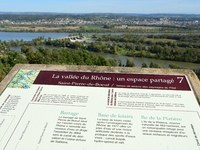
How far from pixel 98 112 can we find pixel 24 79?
2179 millimetres

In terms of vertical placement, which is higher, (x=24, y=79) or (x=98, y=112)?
(x=24, y=79)

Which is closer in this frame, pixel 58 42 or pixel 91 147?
pixel 91 147

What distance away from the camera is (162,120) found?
3439 millimetres

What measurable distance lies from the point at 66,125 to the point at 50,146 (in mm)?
466

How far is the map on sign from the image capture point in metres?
4.33

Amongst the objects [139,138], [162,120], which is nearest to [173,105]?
[162,120]

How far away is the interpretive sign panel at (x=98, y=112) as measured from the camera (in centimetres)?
320

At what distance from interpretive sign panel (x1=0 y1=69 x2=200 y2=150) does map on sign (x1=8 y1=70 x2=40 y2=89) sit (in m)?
0.02

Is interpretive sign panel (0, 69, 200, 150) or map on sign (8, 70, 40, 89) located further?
map on sign (8, 70, 40, 89)

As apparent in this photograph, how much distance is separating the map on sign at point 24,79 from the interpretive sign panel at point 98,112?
0.02 m

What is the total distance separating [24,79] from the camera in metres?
4.51

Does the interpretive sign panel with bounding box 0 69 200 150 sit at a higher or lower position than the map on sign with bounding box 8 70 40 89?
lower

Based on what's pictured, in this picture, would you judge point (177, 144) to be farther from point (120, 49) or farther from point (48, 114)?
point (120, 49)

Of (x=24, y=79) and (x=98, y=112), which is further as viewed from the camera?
(x=24, y=79)
